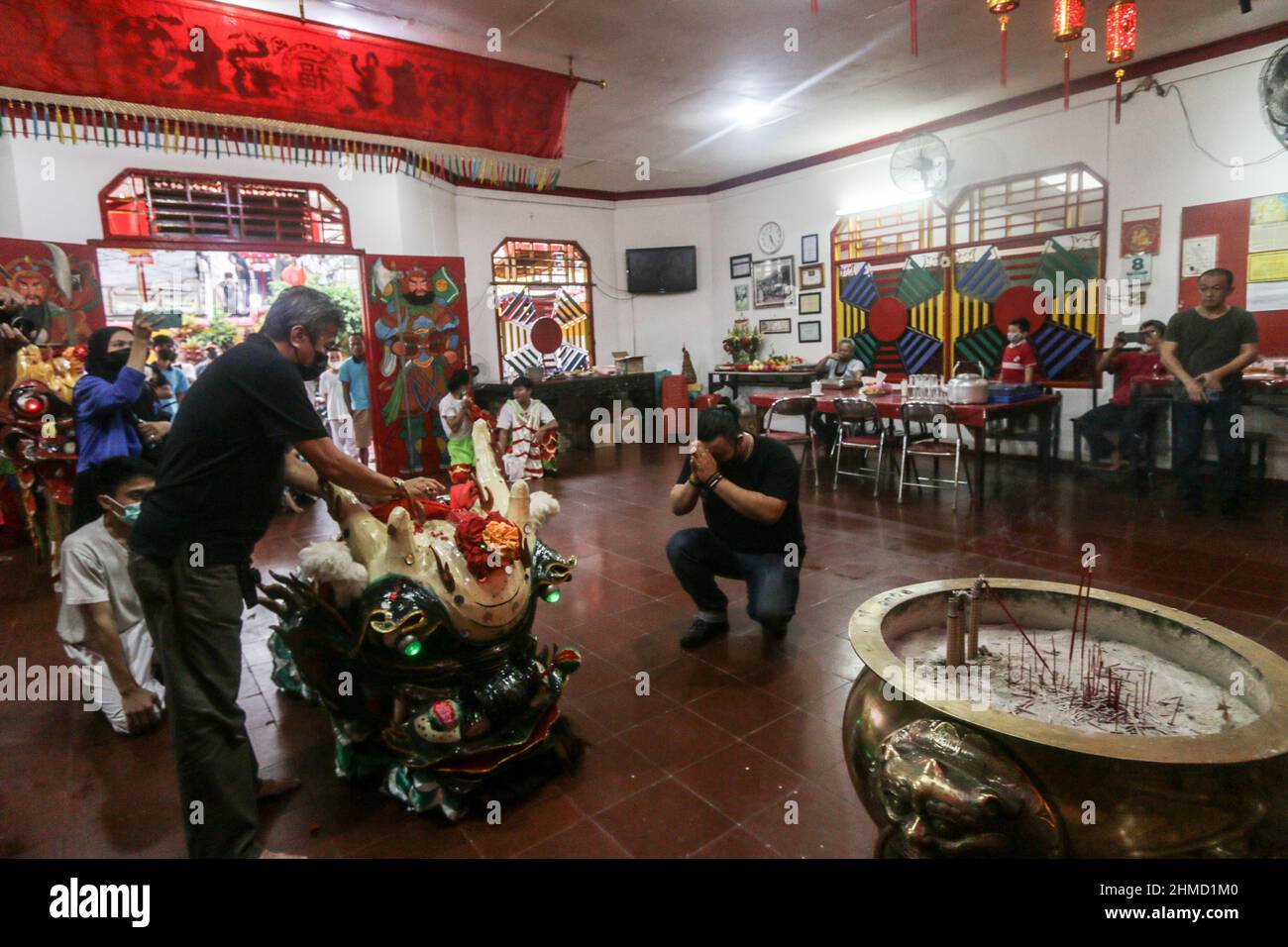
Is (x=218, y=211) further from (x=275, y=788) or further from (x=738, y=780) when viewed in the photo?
(x=738, y=780)

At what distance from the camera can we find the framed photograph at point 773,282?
405 inches

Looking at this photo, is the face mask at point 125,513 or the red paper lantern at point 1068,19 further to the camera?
the red paper lantern at point 1068,19

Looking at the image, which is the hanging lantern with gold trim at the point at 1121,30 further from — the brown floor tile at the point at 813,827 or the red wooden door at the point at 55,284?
the red wooden door at the point at 55,284

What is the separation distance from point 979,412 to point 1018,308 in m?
2.54

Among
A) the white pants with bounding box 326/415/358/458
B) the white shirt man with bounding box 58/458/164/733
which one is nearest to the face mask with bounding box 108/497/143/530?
the white shirt man with bounding box 58/458/164/733

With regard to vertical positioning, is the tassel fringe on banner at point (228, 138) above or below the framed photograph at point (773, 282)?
above

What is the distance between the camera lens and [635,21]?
17.8 ft

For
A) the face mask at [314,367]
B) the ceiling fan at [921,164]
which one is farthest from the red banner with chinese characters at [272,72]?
the ceiling fan at [921,164]

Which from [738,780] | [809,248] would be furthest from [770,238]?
[738,780]

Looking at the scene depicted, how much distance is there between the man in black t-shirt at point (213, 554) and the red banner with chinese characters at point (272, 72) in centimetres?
237

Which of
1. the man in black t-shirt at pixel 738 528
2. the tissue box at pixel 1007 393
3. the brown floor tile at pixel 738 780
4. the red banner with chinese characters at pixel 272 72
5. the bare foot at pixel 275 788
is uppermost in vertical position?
the red banner with chinese characters at pixel 272 72

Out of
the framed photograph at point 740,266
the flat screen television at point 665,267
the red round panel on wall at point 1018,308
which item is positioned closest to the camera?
the red round panel on wall at point 1018,308

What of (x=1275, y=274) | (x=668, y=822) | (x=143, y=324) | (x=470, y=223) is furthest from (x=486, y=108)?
(x=1275, y=274)

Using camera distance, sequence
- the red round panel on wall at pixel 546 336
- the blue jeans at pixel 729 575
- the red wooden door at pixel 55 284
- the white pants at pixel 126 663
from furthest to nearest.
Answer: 1. the red round panel on wall at pixel 546 336
2. the red wooden door at pixel 55 284
3. the blue jeans at pixel 729 575
4. the white pants at pixel 126 663
